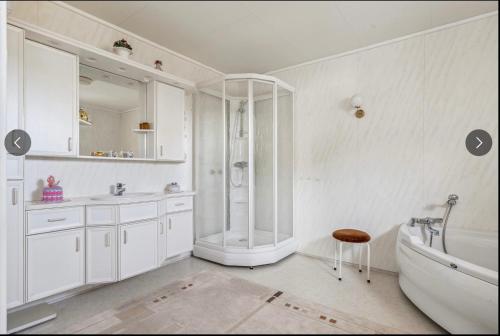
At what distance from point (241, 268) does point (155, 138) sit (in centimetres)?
149

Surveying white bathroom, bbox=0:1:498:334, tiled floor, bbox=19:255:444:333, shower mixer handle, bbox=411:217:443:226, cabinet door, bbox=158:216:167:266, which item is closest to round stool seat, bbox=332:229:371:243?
white bathroom, bbox=0:1:498:334

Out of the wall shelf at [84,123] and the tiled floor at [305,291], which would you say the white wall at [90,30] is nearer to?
the wall shelf at [84,123]

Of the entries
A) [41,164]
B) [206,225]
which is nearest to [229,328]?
[41,164]

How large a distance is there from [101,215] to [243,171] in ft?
4.20

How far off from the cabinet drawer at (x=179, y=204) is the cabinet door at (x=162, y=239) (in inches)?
5.0

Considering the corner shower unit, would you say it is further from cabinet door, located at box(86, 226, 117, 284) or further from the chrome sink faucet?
cabinet door, located at box(86, 226, 117, 284)

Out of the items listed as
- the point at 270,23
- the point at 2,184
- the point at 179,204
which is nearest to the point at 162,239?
the point at 179,204

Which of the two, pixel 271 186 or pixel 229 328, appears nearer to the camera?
pixel 229 328

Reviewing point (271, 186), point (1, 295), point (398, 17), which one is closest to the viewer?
point (398, 17)

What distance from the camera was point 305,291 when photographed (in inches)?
69.1

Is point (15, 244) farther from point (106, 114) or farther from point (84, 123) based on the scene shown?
point (106, 114)

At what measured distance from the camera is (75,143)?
1.78 meters

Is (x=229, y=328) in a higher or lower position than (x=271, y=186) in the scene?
lower

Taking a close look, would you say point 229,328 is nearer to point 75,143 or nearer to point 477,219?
point 477,219
